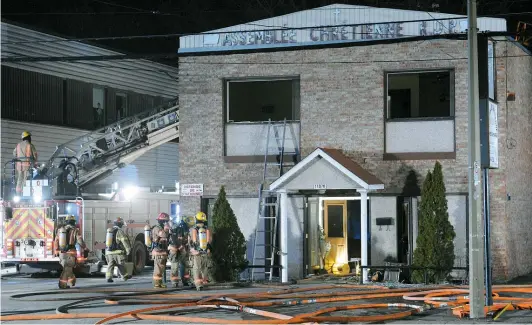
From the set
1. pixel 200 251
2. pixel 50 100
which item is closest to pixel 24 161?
pixel 200 251

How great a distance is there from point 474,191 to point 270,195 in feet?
32.0


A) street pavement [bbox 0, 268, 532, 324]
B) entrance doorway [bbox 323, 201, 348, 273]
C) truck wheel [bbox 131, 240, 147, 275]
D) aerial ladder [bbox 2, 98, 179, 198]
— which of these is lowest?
street pavement [bbox 0, 268, 532, 324]

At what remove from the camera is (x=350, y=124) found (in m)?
23.1

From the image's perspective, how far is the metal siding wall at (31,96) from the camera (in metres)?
30.4

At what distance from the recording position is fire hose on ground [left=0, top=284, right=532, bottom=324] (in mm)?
14383

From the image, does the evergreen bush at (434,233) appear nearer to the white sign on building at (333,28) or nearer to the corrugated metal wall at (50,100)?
the white sign on building at (333,28)

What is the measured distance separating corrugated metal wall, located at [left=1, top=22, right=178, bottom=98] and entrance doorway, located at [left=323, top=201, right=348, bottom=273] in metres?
8.65

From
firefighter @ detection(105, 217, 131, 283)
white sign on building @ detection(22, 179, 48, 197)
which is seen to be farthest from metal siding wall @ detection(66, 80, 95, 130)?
firefighter @ detection(105, 217, 131, 283)

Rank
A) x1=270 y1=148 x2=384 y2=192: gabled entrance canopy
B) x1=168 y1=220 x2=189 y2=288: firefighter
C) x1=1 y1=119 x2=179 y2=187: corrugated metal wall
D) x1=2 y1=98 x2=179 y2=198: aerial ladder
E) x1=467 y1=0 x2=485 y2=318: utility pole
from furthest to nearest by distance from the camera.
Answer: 1. x1=1 y1=119 x2=179 y2=187: corrugated metal wall
2. x1=2 y1=98 x2=179 y2=198: aerial ladder
3. x1=270 y1=148 x2=384 y2=192: gabled entrance canopy
4. x1=168 y1=220 x2=189 y2=288: firefighter
5. x1=467 y1=0 x2=485 y2=318: utility pole

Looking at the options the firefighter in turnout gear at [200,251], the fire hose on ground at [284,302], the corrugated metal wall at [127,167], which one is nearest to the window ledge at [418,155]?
the fire hose on ground at [284,302]

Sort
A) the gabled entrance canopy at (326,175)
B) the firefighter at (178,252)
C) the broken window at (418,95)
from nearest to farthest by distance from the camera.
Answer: the firefighter at (178,252) < the gabled entrance canopy at (326,175) < the broken window at (418,95)

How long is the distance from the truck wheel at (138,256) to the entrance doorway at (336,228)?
18.6 feet

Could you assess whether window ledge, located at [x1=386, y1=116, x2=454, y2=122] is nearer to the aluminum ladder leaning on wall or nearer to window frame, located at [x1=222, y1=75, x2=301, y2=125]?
window frame, located at [x1=222, y1=75, x2=301, y2=125]

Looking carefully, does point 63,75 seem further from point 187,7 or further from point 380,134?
point 187,7
